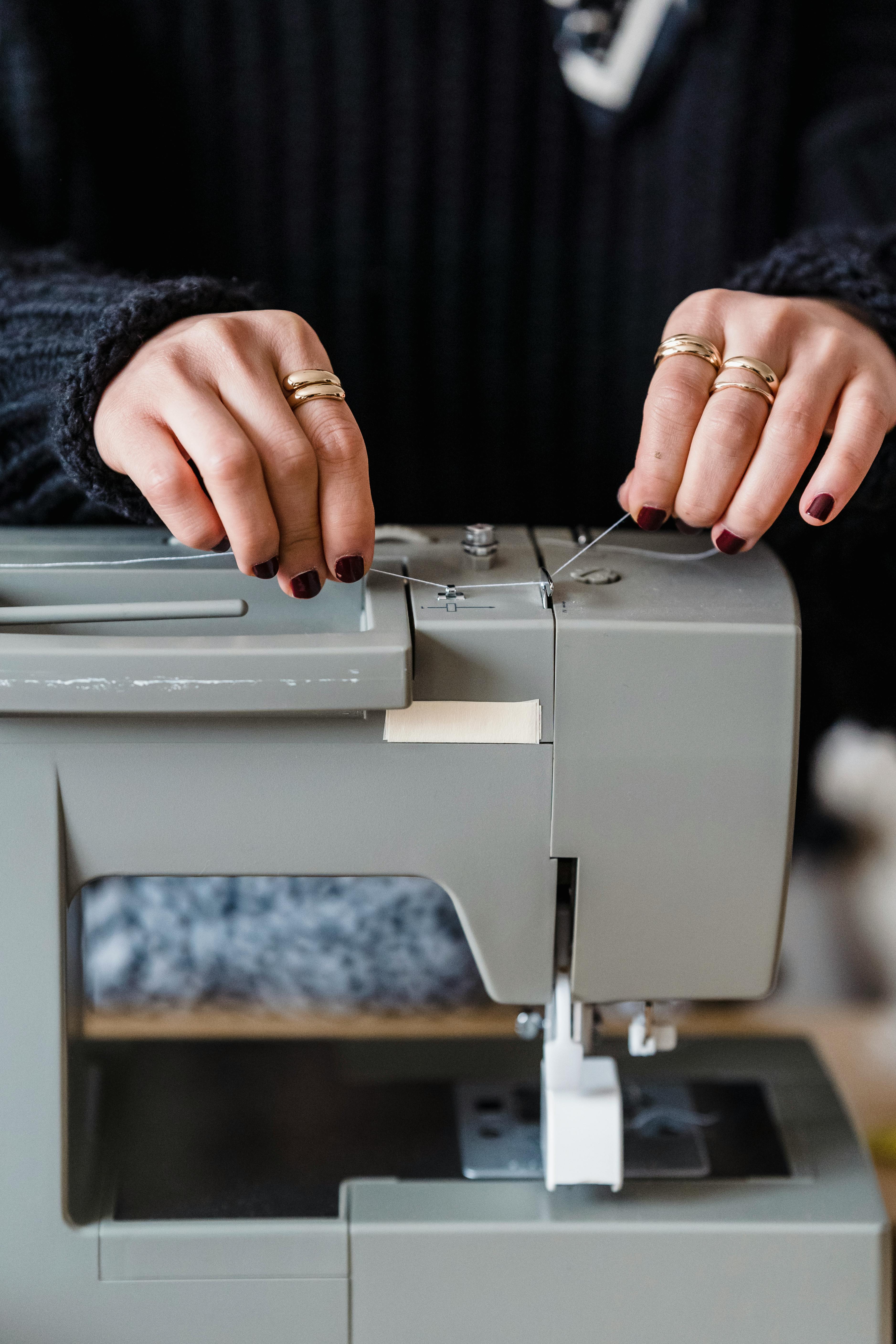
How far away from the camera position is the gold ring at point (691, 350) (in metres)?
0.51

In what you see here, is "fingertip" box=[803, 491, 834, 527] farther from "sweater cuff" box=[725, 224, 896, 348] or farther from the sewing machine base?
the sewing machine base

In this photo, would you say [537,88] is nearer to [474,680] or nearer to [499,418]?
[499,418]

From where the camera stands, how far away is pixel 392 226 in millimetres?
910

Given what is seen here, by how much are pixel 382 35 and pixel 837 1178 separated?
0.82 m

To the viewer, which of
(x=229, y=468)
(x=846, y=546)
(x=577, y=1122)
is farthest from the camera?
(x=846, y=546)

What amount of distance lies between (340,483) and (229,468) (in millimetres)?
47

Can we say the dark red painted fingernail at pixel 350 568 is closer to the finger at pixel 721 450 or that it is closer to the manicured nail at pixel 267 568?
the manicured nail at pixel 267 568

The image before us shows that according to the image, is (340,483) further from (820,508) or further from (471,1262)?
(471,1262)

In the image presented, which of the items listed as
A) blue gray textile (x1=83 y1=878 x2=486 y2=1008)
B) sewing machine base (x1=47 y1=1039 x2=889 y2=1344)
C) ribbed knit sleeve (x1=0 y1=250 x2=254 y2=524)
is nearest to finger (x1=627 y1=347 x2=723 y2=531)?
ribbed knit sleeve (x1=0 y1=250 x2=254 y2=524)

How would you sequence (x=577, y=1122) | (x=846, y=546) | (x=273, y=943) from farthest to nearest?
(x=273, y=943) → (x=846, y=546) → (x=577, y=1122)

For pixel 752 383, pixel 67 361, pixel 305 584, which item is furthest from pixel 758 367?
pixel 67 361

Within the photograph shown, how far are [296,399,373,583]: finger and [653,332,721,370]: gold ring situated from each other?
139 mm

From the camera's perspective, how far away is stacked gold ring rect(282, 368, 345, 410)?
1.59 feet

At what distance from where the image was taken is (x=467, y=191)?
2.97 ft
